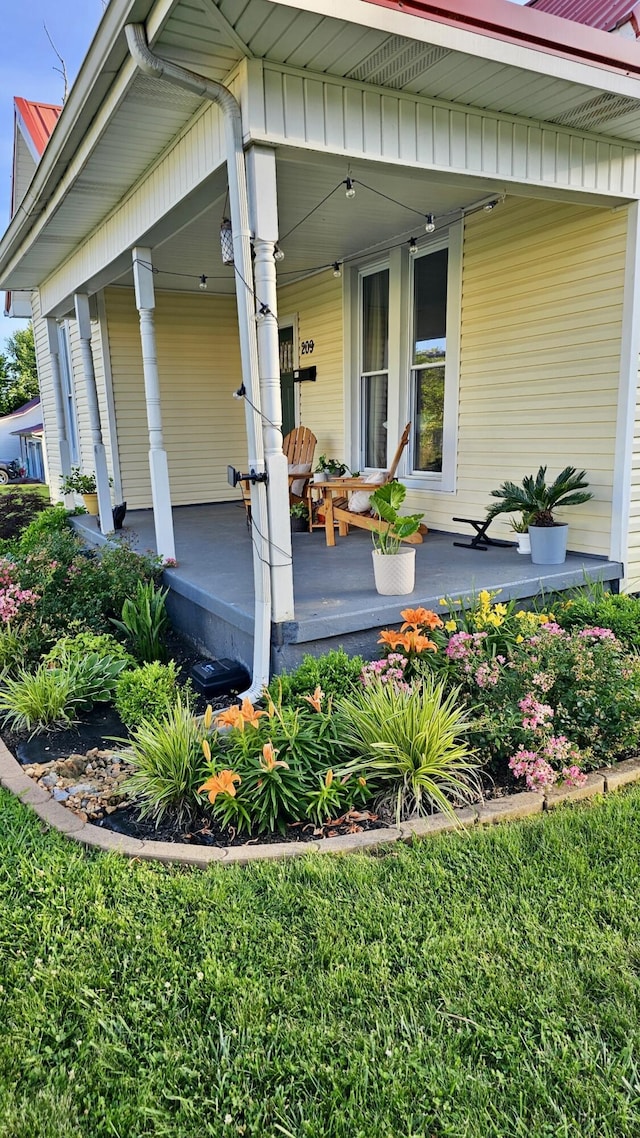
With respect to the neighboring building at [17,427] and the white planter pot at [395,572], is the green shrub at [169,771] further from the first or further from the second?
the neighboring building at [17,427]

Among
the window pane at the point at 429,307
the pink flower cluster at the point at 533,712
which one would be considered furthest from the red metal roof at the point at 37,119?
the pink flower cluster at the point at 533,712

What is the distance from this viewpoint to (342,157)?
3184 millimetres

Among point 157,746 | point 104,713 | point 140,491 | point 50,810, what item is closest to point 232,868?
point 157,746

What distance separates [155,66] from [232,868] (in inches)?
127

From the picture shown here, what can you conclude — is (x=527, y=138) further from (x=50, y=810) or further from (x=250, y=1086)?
(x=250, y=1086)

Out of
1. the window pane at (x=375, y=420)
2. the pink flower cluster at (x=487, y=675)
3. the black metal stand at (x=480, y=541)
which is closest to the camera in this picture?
the pink flower cluster at (x=487, y=675)

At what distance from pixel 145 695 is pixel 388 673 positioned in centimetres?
121

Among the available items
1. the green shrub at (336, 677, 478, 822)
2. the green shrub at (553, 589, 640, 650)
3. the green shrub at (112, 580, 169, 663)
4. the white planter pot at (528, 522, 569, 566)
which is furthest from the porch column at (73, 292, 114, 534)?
the green shrub at (336, 677, 478, 822)

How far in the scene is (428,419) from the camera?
19.7 feet

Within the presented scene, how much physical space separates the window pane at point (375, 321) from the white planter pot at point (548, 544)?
2.65 meters

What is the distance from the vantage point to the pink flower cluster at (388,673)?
115 inches

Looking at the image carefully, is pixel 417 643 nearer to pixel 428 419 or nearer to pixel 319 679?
pixel 319 679

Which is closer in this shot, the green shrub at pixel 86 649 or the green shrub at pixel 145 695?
the green shrub at pixel 145 695

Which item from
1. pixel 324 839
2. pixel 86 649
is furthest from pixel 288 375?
pixel 324 839
